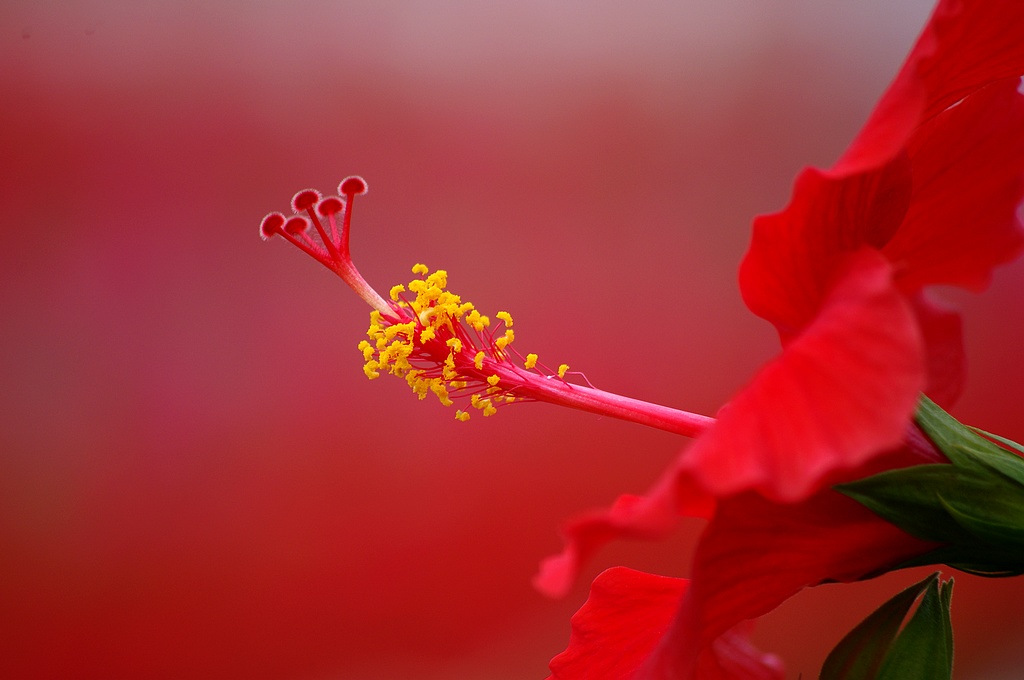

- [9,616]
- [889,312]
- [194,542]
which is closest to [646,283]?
[194,542]

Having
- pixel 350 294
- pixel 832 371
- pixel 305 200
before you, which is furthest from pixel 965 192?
pixel 350 294

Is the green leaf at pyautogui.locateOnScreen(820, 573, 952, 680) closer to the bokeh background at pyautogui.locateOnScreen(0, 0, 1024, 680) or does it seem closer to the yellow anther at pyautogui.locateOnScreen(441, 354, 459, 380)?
the yellow anther at pyautogui.locateOnScreen(441, 354, 459, 380)

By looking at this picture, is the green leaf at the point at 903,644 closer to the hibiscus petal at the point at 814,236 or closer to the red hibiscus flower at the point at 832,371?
the red hibiscus flower at the point at 832,371

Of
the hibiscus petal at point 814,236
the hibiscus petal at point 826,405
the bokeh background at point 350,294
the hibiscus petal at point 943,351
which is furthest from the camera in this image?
the bokeh background at point 350,294

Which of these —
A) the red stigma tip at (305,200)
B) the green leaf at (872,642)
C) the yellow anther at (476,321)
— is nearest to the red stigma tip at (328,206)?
the red stigma tip at (305,200)

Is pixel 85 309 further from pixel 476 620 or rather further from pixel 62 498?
pixel 476 620

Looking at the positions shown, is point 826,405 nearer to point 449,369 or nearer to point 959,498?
point 959,498
